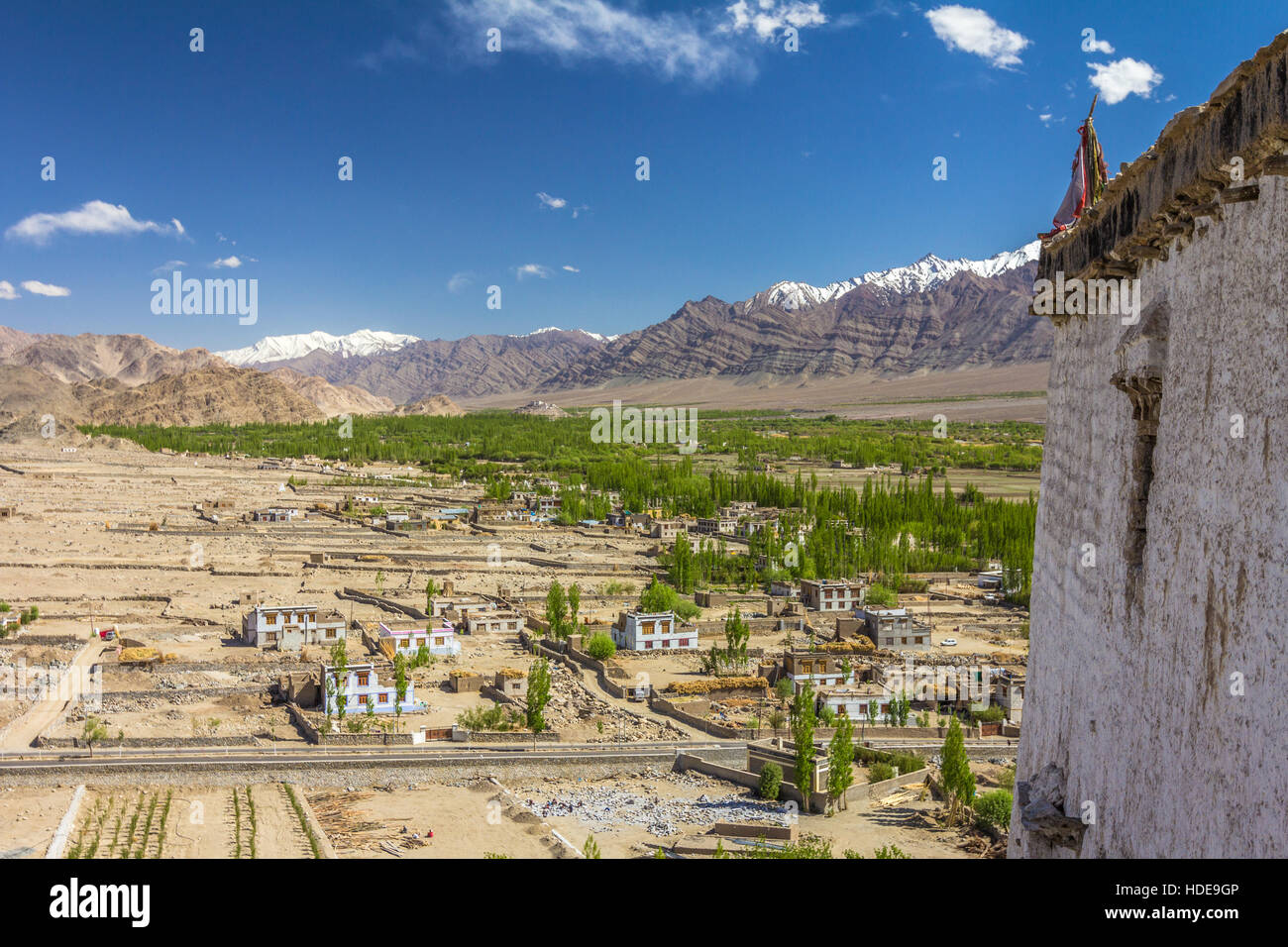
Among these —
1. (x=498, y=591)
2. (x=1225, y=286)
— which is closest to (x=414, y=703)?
(x=498, y=591)

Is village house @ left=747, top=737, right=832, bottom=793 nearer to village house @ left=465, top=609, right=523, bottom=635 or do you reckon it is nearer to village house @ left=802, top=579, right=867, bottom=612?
village house @ left=465, top=609, right=523, bottom=635

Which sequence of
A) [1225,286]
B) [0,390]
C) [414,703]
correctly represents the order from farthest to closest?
[0,390] → [414,703] → [1225,286]

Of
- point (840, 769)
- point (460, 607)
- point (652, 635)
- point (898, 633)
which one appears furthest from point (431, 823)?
point (898, 633)

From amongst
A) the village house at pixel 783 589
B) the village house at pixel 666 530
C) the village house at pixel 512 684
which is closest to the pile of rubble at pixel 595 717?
the village house at pixel 512 684

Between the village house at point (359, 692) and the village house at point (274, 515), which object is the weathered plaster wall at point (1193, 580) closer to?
the village house at point (359, 692)

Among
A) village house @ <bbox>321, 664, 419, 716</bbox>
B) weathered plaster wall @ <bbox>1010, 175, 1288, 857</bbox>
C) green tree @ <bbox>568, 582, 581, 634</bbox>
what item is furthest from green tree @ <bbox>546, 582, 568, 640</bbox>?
weathered plaster wall @ <bbox>1010, 175, 1288, 857</bbox>
